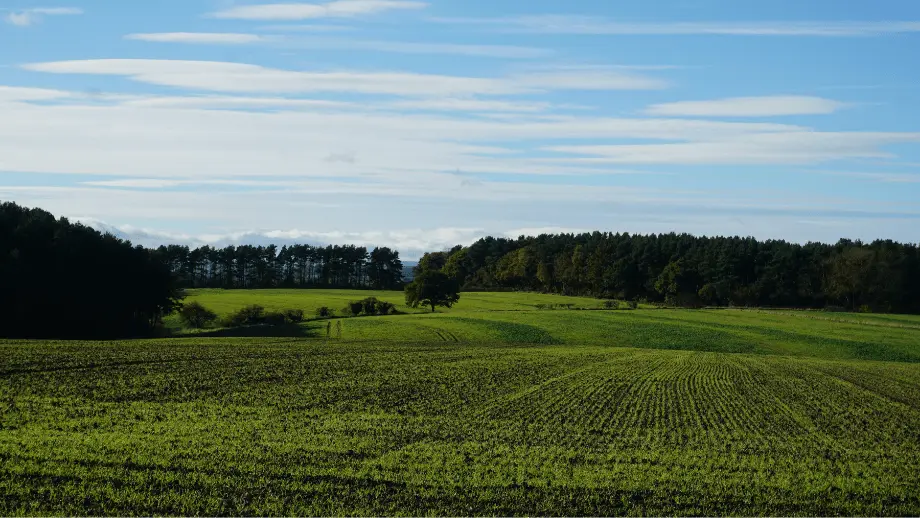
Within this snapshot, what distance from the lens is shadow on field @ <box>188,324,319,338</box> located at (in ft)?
233

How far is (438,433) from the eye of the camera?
2369 cm

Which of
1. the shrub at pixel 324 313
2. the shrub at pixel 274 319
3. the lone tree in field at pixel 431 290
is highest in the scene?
the lone tree in field at pixel 431 290

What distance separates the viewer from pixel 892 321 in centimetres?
9281

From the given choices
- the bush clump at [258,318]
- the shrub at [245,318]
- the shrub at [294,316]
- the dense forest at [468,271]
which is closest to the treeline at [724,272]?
the dense forest at [468,271]

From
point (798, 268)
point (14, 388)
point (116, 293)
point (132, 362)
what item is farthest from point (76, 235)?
point (798, 268)

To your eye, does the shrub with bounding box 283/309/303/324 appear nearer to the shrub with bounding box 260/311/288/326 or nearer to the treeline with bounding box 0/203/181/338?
the shrub with bounding box 260/311/288/326

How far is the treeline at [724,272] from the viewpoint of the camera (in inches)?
4828

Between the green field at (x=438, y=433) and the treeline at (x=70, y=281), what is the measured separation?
1966 cm

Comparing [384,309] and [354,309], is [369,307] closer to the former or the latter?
[354,309]

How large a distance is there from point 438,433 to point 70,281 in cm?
5501

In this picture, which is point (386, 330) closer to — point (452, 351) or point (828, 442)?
point (452, 351)

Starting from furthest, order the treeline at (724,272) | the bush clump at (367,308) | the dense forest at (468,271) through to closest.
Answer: the treeline at (724,272), the bush clump at (367,308), the dense forest at (468,271)

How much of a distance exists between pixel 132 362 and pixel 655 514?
2998 centimetres

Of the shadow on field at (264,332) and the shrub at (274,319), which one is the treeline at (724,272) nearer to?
the shrub at (274,319)
